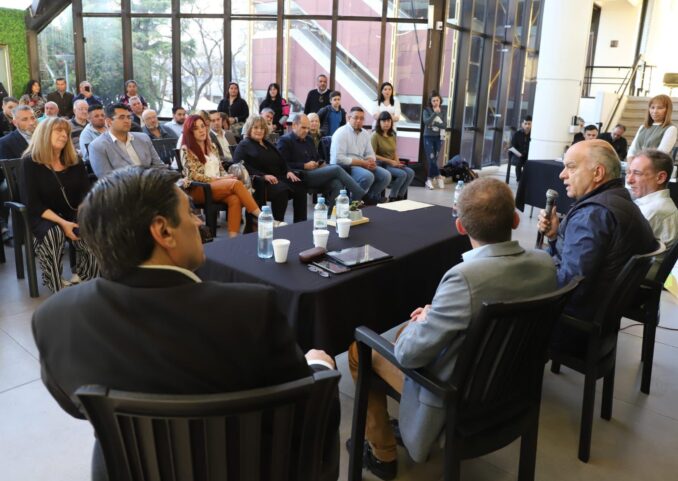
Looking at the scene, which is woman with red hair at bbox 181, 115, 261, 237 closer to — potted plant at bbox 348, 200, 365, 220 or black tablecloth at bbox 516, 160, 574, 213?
potted plant at bbox 348, 200, 365, 220

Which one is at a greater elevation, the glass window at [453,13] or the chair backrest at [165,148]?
the glass window at [453,13]

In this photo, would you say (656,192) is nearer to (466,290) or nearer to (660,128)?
(466,290)

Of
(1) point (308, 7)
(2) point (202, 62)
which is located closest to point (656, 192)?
(1) point (308, 7)

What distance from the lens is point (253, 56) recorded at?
10180mm

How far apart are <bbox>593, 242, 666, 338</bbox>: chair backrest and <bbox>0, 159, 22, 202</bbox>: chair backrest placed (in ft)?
11.7

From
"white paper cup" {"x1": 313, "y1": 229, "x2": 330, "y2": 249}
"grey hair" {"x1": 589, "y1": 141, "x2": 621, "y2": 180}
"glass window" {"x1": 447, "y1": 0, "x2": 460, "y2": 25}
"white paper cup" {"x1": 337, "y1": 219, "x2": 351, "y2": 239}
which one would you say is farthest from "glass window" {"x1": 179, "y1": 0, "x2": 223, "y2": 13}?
"grey hair" {"x1": 589, "y1": 141, "x2": 621, "y2": 180}

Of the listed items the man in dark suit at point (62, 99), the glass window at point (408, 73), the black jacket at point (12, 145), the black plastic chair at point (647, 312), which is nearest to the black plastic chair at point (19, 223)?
the black jacket at point (12, 145)

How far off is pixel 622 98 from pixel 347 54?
21.4ft

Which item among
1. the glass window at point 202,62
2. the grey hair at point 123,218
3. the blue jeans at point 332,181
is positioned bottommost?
the blue jeans at point 332,181

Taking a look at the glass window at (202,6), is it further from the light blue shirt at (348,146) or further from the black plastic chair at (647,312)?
the black plastic chair at (647,312)

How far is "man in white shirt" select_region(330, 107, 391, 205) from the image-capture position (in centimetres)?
576

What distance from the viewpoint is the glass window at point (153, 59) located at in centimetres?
1027

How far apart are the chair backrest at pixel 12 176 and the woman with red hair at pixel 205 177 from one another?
1269 millimetres

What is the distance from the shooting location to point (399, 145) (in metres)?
9.85
